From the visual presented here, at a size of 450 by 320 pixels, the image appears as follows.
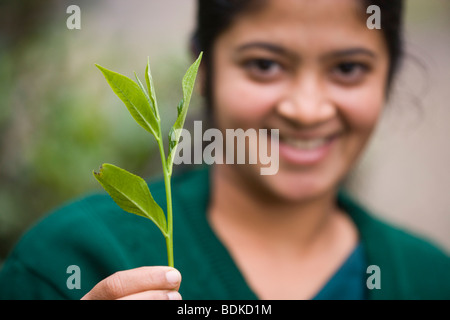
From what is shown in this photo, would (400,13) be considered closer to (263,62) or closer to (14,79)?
(263,62)

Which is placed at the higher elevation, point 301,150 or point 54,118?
point 54,118

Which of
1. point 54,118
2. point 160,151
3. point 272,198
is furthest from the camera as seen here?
point 54,118

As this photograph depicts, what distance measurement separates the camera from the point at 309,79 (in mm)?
645

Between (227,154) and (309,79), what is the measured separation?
18 cm

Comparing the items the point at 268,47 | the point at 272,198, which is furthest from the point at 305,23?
the point at 272,198

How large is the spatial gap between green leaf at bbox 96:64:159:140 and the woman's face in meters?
0.28

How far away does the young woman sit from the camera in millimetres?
642

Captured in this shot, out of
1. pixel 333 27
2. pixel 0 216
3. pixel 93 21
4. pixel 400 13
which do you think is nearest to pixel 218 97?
pixel 333 27

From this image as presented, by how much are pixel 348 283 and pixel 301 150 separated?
236mm

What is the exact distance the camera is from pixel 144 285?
16.3 inches

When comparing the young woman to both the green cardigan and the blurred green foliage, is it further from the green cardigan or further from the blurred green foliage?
the blurred green foliage

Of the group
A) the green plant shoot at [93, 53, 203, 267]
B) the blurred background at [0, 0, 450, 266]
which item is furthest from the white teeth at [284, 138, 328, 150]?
the blurred background at [0, 0, 450, 266]

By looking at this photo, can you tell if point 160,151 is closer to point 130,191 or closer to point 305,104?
point 130,191

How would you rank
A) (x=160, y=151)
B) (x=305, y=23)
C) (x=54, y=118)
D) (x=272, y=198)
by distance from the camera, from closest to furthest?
(x=160, y=151), (x=305, y=23), (x=272, y=198), (x=54, y=118)
